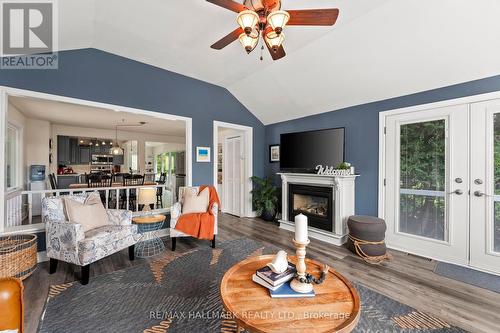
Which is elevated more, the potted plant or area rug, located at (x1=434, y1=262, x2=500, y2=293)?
the potted plant

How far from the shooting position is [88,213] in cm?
260

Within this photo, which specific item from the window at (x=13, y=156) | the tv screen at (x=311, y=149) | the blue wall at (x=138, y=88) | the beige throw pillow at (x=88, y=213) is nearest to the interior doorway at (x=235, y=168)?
the blue wall at (x=138, y=88)

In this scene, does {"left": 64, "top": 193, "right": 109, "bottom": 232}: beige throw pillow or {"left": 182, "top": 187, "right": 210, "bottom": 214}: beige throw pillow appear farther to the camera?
{"left": 182, "top": 187, "right": 210, "bottom": 214}: beige throw pillow

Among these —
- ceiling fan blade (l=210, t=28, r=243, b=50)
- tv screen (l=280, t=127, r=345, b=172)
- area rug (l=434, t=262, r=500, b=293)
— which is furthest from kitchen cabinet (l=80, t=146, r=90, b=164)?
area rug (l=434, t=262, r=500, b=293)

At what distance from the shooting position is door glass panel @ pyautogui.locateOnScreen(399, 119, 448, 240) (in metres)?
2.93

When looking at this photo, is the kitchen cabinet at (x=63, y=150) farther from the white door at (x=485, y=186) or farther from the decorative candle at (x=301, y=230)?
the white door at (x=485, y=186)

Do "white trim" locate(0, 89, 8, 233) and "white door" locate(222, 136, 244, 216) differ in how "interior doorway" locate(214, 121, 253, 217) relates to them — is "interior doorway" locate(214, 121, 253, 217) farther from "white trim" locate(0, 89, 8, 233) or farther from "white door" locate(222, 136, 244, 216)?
"white trim" locate(0, 89, 8, 233)

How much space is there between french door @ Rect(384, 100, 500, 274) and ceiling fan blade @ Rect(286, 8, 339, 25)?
225 cm

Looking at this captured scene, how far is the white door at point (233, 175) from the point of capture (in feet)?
17.5

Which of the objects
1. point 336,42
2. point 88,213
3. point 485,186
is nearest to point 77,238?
point 88,213

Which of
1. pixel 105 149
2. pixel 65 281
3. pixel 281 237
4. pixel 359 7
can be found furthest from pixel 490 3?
pixel 105 149

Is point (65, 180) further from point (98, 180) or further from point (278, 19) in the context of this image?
point (278, 19)

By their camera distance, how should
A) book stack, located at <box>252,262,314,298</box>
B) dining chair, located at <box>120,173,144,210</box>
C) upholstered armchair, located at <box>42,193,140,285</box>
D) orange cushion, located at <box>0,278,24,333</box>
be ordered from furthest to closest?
dining chair, located at <box>120,173,144,210</box> → upholstered armchair, located at <box>42,193,140,285</box> → book stack, located at <box>252,262,314,298</box> → orange cushion, located at <box>0,278,24,333</box>

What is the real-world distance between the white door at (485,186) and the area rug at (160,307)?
150 cm
